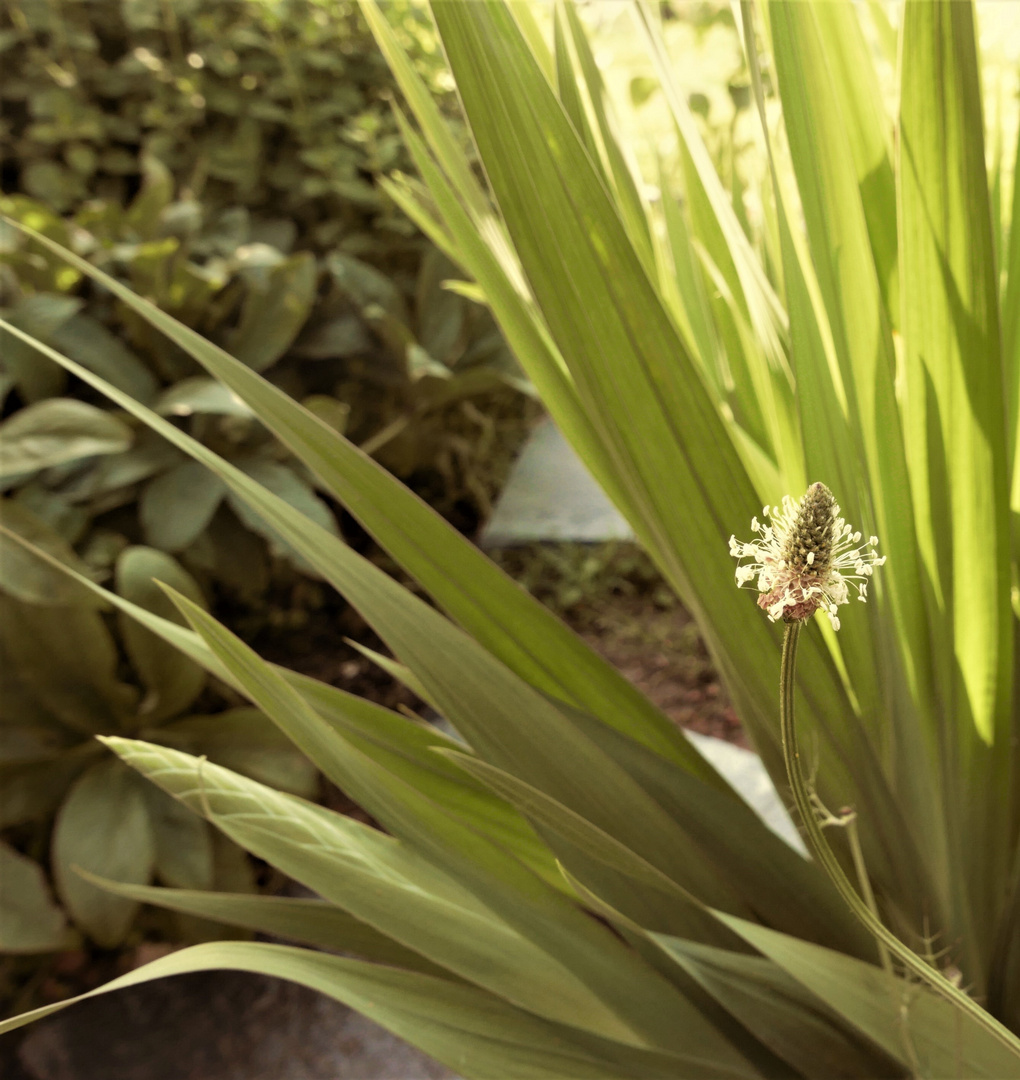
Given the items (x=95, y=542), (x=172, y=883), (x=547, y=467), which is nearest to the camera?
(x=172, y=883)

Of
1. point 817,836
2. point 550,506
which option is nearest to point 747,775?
point 550,506

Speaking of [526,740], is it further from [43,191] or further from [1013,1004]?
[43,191]

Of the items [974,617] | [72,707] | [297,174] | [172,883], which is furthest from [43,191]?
[974,617]

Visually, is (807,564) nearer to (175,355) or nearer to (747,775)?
(747,775)

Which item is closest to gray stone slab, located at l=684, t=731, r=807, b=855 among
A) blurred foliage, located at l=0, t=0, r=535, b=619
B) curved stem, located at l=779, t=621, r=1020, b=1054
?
blurred foliage, located at l=0, t=0, r=535, b=619

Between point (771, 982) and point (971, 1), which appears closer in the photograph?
point (971, 1)

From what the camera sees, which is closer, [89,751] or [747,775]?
[89,751]
